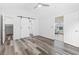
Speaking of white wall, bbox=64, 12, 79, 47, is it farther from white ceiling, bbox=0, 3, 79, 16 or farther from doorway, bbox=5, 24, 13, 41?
doorway, bbox=5, 24, 13, 41

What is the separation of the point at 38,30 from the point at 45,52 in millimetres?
446

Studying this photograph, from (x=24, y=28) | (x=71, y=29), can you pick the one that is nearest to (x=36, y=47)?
(x=24, y=28)

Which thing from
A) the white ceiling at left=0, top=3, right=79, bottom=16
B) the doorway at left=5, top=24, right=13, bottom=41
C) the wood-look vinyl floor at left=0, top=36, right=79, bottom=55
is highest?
the white ceiling at left=0, top=3, right=79, bottom=16

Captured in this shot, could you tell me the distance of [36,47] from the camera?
1.94m

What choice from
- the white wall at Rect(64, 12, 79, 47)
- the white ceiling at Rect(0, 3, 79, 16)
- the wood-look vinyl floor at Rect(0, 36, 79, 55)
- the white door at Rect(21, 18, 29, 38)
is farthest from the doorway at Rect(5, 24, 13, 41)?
the white wall at Rect(64, 12, 79, 47)

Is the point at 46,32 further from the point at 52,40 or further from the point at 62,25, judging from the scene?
the point at 62,25

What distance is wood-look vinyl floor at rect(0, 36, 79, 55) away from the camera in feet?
6.22

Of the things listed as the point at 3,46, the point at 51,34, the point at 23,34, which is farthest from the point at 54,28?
the point at 3,46

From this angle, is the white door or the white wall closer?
the white wall

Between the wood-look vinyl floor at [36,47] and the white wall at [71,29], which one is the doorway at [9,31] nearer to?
the wood-look vinyl floor at [36,47]

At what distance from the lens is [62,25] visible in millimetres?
1941

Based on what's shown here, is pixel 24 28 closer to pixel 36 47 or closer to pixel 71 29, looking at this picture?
pixel 36 47

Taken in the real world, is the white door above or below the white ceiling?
below

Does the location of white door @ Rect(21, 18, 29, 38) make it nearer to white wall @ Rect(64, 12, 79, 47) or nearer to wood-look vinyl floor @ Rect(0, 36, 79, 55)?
wood-look vinyl floor @ Rect(0, 36, 79, 55)
